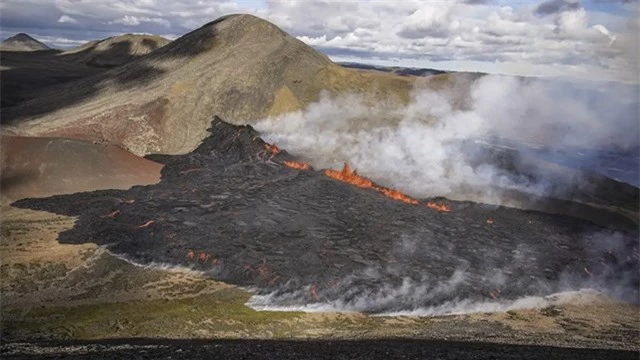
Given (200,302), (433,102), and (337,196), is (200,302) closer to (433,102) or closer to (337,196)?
(337,196)

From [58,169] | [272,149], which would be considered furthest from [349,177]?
[58,169]

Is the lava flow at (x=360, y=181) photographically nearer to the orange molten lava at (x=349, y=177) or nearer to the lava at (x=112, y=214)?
the orange molten lava at (x=349, y=177)

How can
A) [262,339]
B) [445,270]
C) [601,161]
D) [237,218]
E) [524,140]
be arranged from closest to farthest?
1. [262,339]
2. [445,270]
3. [237,218]
4. [524,140]
5. [601,161]

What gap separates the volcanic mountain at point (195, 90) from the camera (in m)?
56.7

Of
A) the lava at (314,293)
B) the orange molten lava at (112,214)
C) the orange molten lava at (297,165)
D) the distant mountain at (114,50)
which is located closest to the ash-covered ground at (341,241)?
the lava at (314,293)

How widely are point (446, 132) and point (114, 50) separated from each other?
129273 mm

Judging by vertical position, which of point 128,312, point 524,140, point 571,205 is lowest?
point 128,312

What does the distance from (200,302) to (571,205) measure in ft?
113

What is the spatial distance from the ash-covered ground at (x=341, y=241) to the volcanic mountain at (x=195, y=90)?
12.9m

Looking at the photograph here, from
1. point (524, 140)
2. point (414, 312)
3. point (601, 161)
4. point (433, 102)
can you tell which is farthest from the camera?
point (601, 161)

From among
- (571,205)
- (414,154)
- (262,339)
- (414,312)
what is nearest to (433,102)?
(414,154)

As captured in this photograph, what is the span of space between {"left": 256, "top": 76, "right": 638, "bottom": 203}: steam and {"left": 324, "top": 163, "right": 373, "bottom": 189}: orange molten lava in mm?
1109

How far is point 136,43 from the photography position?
6417 inches

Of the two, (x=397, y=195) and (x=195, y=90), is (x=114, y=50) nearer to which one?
(x=195, y=90)
